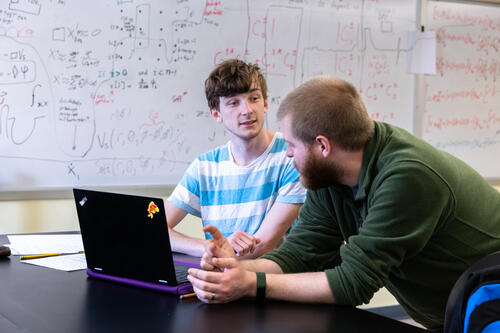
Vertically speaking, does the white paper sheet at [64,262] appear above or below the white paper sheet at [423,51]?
below

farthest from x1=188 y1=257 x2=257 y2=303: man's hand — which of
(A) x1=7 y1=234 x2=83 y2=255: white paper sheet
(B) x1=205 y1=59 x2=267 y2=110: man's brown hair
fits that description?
(B) x1=205 y1=59 x2=267 y2=110: man's brown hair

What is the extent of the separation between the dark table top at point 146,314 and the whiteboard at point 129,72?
1.54 metres

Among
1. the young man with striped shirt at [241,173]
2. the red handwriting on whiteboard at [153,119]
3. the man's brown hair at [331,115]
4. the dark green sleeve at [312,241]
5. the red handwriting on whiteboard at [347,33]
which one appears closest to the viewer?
the man's brown hair at [331,115]

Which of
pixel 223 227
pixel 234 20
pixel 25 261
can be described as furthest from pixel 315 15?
pixel 25 261

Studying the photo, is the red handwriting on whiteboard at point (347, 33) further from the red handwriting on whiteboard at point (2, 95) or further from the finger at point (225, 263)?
the finger at point (225, 263)

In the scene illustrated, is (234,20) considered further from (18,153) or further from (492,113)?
(492,113)

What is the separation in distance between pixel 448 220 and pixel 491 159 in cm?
294

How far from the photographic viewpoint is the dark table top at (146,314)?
121cm

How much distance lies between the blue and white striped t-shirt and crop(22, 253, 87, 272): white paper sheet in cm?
56

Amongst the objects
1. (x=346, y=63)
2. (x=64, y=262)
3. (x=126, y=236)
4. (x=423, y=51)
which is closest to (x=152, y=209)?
(x=126, y=236)

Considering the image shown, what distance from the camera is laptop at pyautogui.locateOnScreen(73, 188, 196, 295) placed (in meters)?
1.44

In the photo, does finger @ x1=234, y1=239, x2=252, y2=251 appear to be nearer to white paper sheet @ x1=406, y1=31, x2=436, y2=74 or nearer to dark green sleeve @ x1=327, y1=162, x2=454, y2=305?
dark green sleeve @ x1=327, y1=162, x2=454, y2=305

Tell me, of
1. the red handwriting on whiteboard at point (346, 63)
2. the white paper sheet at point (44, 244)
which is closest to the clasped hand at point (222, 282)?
the white paper sheet at point (44, 244)

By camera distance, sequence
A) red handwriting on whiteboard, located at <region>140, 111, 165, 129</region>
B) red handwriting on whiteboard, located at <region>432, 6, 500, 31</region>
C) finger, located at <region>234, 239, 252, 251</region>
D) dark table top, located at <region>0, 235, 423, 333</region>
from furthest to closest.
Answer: red handwriting on whiteboard, located at <region>432, 6, 500, 31</region>
red handwriting on whiteboard, located at <region>140, 111, 165, 129</region>
finger, located at <region>234, 239, 252, 251</region>
dark table top, located at <region>0, 235, 423, 333</region>
